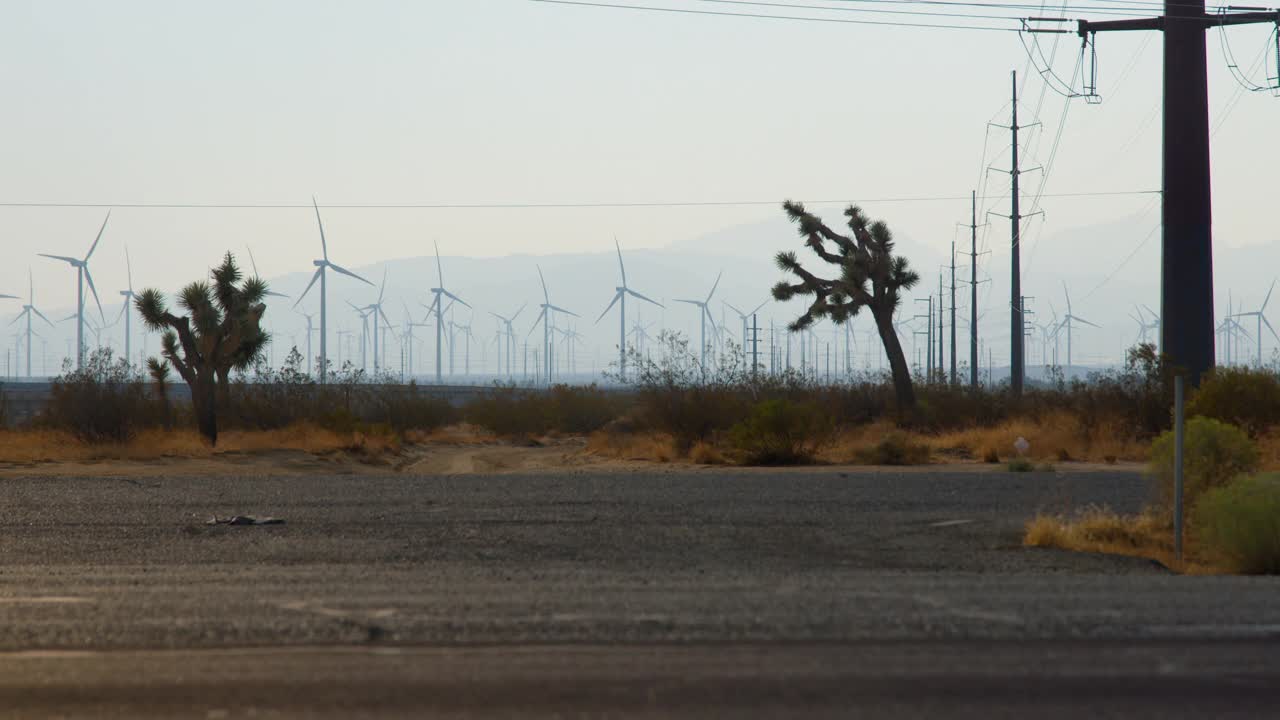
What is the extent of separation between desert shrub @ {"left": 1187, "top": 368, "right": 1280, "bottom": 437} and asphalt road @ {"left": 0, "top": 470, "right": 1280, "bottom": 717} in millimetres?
15071

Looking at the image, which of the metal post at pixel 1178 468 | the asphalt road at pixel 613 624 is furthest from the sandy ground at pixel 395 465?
the metal post at pixel 1178 468

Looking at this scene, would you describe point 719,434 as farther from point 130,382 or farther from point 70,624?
Answer: point 70,624

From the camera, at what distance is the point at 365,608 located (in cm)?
935

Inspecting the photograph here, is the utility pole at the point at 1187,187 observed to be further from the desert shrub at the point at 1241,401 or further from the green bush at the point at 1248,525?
the green bush at the point at 1248,525

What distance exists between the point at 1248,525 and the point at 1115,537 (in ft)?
7.58

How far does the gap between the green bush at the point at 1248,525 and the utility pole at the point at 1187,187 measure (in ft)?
75.4

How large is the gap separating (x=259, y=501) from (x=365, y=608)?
12.2m

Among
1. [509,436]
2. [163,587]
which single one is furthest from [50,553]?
[509,436]

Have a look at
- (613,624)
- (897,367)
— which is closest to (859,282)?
(897,367)

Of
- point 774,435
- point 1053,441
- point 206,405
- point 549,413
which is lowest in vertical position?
point 549,413

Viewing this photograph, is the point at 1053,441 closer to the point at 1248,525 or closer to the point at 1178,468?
the point at 1178,468

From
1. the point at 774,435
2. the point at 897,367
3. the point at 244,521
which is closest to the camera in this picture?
the point at 244,521

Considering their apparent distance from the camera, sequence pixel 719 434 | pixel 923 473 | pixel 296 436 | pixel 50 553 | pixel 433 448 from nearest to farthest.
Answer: pixel 50 553, pixel 923 473, pixel 719 434, pixel 296 436, pixel 433 448

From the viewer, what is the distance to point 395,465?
119 feet
